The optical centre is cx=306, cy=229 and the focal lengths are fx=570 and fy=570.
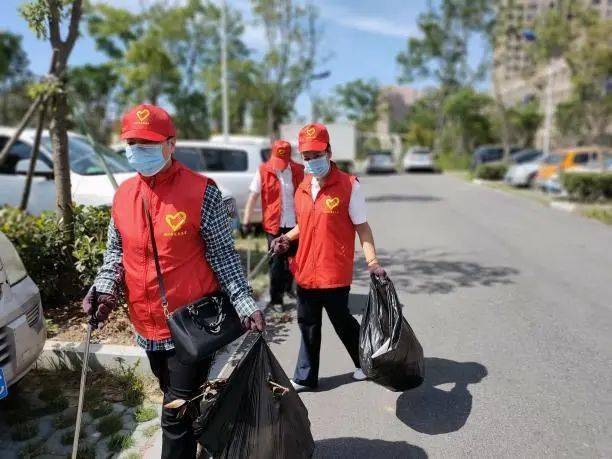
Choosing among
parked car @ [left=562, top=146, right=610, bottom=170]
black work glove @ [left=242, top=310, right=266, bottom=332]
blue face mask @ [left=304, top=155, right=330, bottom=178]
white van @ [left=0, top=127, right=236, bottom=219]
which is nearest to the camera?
black work glove @ [left=242, top=310, right=266, bottom=332]

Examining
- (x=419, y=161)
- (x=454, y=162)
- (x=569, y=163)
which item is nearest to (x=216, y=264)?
(x=569, y=163)

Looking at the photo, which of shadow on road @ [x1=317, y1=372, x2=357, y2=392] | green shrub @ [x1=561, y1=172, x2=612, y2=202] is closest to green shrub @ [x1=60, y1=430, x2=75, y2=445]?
shadow on road @ [x1=317, y1=372, x2=357, y2=392]

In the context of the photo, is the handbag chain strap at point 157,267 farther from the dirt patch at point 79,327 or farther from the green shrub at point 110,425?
the dirt patch at point 79,327

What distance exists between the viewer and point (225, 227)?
2.56 meters

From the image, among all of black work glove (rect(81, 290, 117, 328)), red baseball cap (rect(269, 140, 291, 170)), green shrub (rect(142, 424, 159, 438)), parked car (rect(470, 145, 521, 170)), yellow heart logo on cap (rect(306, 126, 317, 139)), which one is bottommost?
green shrub (rect(142, 424, 159, 438))

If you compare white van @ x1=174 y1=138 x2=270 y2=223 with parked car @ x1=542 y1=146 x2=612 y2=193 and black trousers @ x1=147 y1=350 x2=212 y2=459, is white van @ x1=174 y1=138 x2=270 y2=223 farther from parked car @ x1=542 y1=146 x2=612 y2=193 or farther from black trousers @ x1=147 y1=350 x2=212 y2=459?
parked car @ x1=542 y1=146 x2=612 y2=193

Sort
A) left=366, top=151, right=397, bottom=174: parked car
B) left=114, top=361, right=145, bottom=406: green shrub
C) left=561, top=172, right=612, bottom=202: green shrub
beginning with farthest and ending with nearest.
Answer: left=366, top=151, right=397, bottom=174: parked car < left=561, top=172, right=612, bottom=202: green shrub < left=114, top=361, right=145, bottom=406: green shrub

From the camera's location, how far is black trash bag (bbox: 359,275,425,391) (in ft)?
11.0

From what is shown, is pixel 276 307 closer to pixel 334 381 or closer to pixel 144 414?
pixel 334 381

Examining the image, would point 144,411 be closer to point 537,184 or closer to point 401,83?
point 537,184

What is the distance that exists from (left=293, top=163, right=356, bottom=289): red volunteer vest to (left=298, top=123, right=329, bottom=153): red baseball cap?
21 cm

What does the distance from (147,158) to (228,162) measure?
7.77 meters

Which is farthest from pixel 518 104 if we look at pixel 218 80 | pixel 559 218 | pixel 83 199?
pixel 83 199

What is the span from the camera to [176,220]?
240cm
